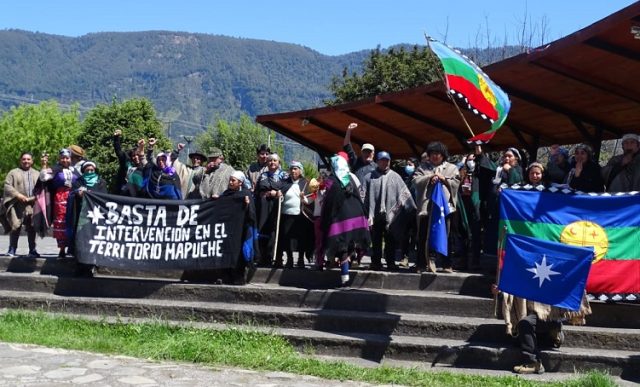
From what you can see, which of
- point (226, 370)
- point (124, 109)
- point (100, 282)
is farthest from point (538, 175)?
point (124, 109)

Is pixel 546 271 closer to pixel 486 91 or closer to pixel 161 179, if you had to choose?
pixel 486 91

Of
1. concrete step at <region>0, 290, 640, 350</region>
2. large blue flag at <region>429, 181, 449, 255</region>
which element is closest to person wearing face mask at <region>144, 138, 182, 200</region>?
concrete step at <region>0, 290, 640, 350</region>

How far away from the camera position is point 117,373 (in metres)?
8.47

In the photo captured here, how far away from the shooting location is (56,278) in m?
12.4

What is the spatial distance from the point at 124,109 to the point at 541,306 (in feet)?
108

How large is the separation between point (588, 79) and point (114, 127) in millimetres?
30413

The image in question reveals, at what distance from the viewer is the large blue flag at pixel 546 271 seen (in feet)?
28.5

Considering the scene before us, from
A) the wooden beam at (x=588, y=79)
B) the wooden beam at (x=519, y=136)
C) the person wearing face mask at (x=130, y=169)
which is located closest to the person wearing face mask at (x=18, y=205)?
the person wearing face mask at (x=130, y=169)

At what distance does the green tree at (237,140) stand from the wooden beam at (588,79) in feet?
130

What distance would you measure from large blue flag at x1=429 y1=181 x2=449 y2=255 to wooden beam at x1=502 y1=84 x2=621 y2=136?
81.6 inches

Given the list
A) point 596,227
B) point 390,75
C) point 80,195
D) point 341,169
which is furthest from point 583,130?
point 390,75

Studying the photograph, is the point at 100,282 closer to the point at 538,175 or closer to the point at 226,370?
the point at 226,370

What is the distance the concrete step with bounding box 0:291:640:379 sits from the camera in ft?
28.5

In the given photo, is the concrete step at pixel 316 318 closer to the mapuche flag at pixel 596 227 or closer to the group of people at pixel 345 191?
the mapuche flag at pixel 596 227
